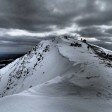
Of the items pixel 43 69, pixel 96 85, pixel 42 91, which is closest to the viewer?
pixel 42 91

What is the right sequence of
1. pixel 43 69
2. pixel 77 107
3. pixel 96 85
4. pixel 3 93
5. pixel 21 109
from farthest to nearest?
pixel 3 93 → pixel 43 69 → pixel 96 85 → pixel 77 107 → pixel 21 109

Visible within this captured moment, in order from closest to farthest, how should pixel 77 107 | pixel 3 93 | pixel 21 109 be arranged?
pixel 21 109, pixel 77 107, pixel 3 93

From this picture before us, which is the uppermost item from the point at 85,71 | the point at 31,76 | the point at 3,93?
the point at 85,71

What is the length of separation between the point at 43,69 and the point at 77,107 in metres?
14.9

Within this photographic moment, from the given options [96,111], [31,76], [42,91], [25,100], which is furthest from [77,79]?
[31,76]

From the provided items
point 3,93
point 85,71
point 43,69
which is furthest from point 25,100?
point 3,93

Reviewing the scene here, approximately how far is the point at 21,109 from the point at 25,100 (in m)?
1.15

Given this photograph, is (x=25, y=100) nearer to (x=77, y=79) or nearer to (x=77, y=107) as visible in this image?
(x=77, y=107)

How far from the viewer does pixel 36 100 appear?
9.12 metres

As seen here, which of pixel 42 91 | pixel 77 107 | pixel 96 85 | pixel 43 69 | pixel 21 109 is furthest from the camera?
pixel 43 69

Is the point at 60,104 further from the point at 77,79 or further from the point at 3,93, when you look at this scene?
the point at 3,93

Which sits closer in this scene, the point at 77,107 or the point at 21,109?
the point at 21,109

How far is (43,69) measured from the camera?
23.5 metres

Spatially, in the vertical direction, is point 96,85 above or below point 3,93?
above
